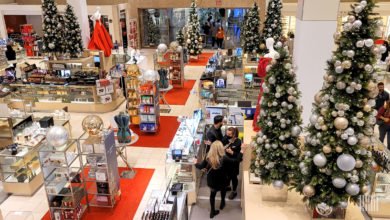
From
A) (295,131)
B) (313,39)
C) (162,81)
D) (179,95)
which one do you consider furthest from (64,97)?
(295,131)

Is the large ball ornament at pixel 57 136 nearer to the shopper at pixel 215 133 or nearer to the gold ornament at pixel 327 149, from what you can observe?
the shopper at pixel 215 133

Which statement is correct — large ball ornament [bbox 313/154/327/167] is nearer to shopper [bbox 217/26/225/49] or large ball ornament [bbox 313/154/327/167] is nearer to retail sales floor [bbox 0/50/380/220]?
retail sales floor [bbox 0/50/380/220]

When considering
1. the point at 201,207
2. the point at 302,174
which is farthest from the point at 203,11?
the point at 302,174

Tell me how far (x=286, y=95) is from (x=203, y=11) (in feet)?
54.3

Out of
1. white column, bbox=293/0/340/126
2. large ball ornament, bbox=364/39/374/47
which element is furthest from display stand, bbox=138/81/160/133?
large ball ornament, bbox=364/39/374/47

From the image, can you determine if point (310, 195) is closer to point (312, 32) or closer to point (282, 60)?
point (282, 60)

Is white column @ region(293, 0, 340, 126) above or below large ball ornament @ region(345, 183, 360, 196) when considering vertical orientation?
above

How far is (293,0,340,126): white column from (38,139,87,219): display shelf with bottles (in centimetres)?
438

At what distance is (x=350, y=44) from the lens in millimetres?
3631

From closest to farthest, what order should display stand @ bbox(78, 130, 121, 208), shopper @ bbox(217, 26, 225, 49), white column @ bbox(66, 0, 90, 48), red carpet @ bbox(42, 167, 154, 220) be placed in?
display stand @ bbox(78, 130, 121, 208), red carpet @ bbox(42, 167, 154, 220), white column @ bbox(66, 0, 90, 48), shopper @ bbox(217, 26, 225, 49)

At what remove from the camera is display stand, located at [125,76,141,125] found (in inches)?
370

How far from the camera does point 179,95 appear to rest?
1286 centimetres

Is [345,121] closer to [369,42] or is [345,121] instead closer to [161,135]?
[369,42]

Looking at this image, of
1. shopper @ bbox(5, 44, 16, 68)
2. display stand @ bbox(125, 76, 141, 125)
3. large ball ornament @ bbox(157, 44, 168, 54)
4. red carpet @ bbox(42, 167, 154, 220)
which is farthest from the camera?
shopper @ bbox(5, 44, 16, 68)
